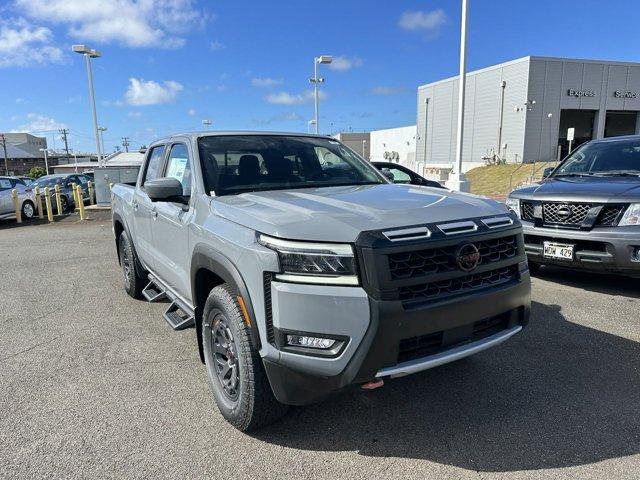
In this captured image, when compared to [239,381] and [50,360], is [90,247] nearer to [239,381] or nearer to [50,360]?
[50,360]

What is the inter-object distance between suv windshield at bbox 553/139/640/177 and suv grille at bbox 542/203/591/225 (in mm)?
1172

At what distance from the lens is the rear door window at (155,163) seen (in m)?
4.66

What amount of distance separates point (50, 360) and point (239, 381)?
7.22 ft

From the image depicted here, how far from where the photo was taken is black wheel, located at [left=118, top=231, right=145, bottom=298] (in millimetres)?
5406

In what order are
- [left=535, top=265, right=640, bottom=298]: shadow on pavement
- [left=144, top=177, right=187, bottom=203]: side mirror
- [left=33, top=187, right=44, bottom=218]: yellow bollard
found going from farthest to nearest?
[left=33, top=187, right=44, bottom=218]: yellow bollard
[left=535, top=265, right=640, bottom=298]: shadow on pavement
[left=144, top=177, right=187, bottom=203]: side mirror

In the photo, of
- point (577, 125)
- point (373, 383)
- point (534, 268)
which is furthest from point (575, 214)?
point (577, 125)

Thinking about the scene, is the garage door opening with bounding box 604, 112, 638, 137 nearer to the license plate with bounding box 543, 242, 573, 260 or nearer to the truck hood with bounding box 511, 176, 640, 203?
the truck hood with bounding box 511, 176, 640, 203

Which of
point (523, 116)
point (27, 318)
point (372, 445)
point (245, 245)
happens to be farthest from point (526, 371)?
point (523, 116)

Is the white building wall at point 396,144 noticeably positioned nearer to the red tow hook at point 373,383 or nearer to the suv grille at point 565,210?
the suv grille at point 565,210

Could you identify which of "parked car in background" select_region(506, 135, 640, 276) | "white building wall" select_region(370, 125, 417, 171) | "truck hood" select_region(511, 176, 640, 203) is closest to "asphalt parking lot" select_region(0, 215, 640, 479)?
"parked car in background" select_region(506, 135, 640, 276)

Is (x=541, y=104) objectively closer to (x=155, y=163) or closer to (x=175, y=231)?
(x=155, y=163)

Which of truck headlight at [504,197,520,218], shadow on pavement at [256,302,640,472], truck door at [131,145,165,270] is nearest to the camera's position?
shadow on pavement at [256,302,640,472]

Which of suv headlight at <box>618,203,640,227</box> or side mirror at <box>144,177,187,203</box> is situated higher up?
side mirror at <box>144,177,187,203</box>

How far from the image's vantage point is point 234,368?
288cm
